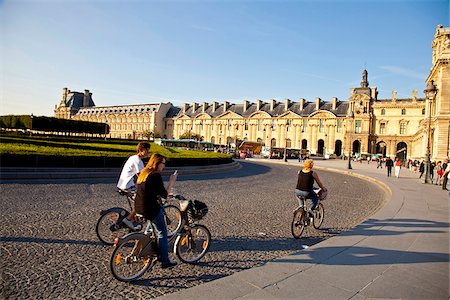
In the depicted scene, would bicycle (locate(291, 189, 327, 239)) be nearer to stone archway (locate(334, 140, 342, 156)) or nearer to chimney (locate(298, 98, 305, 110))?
stone archway (locate(334, 140, 342, 156))

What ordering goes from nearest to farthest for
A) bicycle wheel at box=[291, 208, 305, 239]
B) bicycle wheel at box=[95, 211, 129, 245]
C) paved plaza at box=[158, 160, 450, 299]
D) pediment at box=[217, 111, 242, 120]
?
1. paved plaza at box=[158, 160, 450, 299]
2. bicycle wheel at box=[95, 211, 129, 245]
3. bicycle wheel at box=[291, 208, 305, 239]
4. pediment at box=[217, 111, 242, 120]

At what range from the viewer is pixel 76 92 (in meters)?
125

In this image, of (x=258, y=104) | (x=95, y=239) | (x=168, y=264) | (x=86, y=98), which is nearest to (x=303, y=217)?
(x=168, y=264)

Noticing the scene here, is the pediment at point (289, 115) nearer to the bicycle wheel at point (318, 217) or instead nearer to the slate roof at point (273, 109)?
the slate roof at point (273, 109)

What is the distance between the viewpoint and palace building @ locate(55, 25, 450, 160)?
6925 cm

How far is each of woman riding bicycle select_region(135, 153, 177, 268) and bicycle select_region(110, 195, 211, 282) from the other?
14 cm

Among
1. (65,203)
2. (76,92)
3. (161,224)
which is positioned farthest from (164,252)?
(76,92)

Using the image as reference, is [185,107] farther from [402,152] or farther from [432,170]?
[432,170]

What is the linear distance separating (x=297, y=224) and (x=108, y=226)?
398 centimetres

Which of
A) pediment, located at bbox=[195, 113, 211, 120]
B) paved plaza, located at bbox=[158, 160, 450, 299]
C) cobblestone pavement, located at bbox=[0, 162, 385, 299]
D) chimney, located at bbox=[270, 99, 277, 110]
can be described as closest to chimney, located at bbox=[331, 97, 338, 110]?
chimney, located at bbox=[270, 99, 277, 110]

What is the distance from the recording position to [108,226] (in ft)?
19.0

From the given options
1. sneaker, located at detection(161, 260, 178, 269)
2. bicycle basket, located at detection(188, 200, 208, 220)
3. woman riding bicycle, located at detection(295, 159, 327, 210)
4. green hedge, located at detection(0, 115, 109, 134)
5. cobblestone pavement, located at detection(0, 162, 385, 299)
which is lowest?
cobblestone pavement, located at detection(0, 162, 385, 299)

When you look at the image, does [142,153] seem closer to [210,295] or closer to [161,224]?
[161,224]

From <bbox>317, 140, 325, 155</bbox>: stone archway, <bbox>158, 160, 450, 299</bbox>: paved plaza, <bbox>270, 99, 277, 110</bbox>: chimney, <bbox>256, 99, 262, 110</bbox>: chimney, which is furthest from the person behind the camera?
<bbox>256, 99, 262, 110</bbox>: chimney
